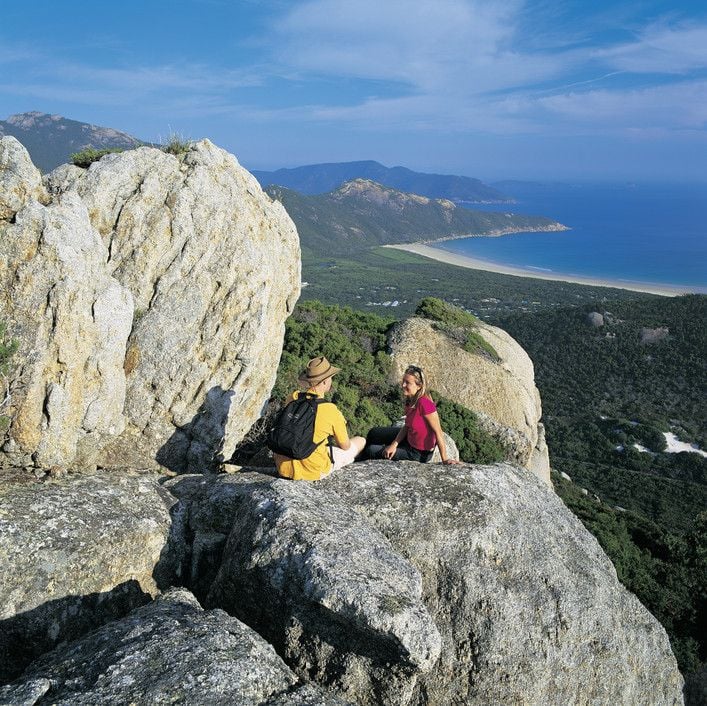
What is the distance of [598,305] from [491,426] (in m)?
76.1

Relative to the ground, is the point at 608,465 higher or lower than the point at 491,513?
lower

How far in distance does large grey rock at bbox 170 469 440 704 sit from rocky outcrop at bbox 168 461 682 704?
17mm

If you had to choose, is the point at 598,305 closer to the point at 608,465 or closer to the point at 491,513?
the point at 608,465

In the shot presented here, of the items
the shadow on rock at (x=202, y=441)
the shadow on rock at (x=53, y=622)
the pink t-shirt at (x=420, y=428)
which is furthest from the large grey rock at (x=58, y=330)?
the pink t-shirt at (x=420, y=428)

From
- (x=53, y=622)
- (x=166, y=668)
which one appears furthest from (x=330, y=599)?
(x=53, y=622)

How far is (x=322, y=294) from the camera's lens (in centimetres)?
15925

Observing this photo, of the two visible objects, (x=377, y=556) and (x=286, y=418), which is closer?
(x=377, y=556)

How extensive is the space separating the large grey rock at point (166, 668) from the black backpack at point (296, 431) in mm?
3206

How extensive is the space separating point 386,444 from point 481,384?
16.0m

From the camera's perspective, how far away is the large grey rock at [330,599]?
6.17 m

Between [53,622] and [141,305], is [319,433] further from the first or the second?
[141,305]

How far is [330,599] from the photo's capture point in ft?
20.4

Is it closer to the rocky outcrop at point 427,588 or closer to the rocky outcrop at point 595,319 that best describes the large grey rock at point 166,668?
the rocky outcrop at point 427,588

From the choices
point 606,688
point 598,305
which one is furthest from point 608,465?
point 606,688
